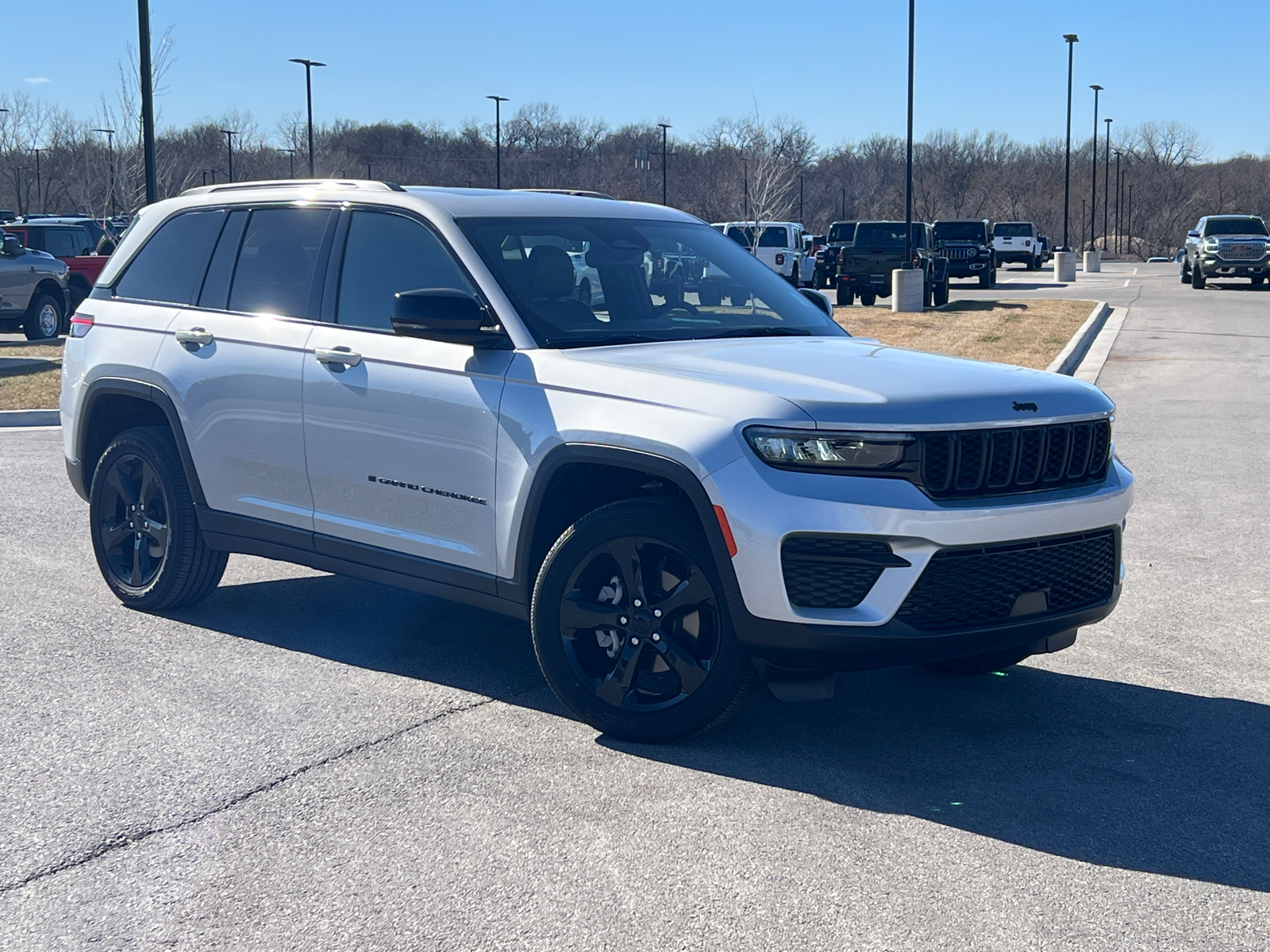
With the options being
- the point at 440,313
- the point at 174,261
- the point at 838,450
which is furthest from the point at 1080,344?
the point at 838,450

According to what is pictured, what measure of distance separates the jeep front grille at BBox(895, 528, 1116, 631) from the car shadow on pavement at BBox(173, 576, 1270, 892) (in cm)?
51

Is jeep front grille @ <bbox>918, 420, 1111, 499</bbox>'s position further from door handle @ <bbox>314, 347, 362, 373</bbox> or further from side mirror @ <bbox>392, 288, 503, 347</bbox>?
door handle @ <bbox>314, 347, 362, 373</bbox>

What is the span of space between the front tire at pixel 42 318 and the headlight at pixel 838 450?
69.1ft

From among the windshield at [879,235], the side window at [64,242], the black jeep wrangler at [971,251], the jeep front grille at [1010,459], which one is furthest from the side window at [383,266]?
the black jeep wrangler at [971,251]

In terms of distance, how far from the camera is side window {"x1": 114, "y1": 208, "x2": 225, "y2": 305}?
6539mm

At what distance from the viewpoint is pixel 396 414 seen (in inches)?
212

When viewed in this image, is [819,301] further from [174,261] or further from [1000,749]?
[174,261]

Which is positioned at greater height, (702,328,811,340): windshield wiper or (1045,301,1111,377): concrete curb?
(702,328,811,340): windshield wiper

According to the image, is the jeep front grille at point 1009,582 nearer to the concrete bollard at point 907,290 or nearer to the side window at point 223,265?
the side window at point 223,265

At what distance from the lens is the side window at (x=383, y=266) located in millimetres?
5512

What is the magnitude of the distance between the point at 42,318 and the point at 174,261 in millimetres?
17956

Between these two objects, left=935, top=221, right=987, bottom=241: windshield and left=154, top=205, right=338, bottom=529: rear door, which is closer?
left=154, top=205, right=338, bottom=529: rear door

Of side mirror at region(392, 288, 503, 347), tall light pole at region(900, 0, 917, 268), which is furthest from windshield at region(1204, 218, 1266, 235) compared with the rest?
side mirror at region(392, 288, 503, 347)

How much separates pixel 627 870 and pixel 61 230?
25.0m
